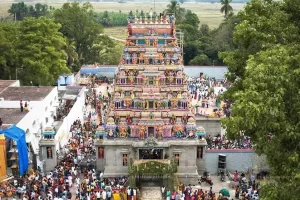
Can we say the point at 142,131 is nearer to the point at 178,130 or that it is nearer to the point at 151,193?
the point at 178,130

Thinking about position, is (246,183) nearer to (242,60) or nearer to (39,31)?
(242,60)

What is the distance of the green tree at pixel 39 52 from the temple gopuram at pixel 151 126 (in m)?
14.7

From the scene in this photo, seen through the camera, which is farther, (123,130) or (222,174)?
(222,174)

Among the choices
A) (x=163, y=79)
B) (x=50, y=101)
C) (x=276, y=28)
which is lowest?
(x=50, y=101)

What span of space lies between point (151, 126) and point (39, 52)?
58.7 ft

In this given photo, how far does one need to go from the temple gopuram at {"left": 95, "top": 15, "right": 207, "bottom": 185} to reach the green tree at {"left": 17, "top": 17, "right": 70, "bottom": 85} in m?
14.7

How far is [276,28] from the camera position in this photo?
57.3 feet

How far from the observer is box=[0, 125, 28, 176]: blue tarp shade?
990 inches

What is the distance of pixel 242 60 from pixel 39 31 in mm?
24681

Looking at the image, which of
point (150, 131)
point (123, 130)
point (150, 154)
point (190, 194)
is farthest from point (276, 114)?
point (150, 154)

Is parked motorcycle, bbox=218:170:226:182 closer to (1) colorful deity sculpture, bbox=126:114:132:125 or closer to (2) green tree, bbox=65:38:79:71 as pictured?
(1) colorful deity sculpture, bbox=126:114:132:125

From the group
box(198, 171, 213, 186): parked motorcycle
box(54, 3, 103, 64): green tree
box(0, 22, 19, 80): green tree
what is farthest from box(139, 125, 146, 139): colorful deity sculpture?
box(54, 3, 103, 64): green tree

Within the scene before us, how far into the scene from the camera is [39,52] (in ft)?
129

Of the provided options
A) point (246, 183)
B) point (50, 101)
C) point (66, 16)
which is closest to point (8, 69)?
point (50, 101)
